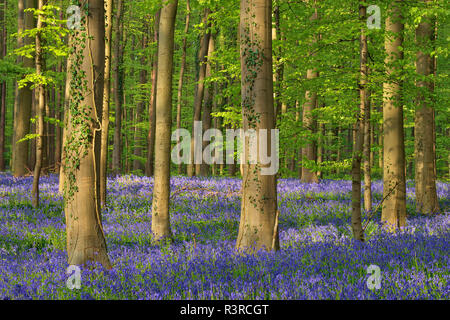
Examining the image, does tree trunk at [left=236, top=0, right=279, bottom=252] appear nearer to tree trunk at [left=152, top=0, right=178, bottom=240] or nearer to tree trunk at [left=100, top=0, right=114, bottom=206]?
tree trunk at [left=152, top=0, right=178, bottom=240]

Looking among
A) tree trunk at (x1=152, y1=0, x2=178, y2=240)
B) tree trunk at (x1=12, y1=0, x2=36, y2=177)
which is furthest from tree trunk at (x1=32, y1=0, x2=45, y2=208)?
tree trunk at (x1=12, y1=0, x2=36, y2=177)

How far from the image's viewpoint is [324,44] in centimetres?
838

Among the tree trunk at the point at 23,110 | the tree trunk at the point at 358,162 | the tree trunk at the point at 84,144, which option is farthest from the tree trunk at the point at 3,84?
the tree trunk at the point at 358,162

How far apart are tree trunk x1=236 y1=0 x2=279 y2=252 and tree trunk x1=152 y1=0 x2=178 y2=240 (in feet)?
8.37

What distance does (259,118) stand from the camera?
21.0 feet

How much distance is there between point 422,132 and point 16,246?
11.5m

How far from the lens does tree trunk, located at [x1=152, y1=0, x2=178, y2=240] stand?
27.9 ft

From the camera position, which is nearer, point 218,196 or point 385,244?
point 385,244

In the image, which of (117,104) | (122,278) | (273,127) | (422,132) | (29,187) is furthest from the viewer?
(117,104)

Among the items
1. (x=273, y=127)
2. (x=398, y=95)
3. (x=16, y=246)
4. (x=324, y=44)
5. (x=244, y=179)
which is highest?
(x=324, y=44)

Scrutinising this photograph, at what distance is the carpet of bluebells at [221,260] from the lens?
441 cm
